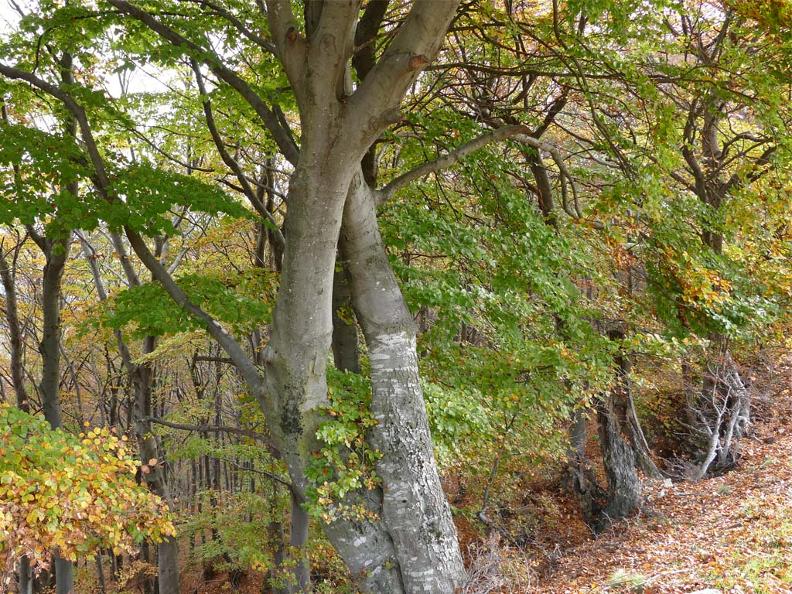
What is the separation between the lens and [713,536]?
6.36 metres

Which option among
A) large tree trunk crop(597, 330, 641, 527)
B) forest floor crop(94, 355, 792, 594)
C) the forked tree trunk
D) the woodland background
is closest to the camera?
forest floor crop(94, 355, 792, 594)

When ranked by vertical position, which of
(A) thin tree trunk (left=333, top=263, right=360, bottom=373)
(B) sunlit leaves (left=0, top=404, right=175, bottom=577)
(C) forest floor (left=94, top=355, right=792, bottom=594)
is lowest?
(C) forest floor (left=94, top=355, right=792, bottom=594)

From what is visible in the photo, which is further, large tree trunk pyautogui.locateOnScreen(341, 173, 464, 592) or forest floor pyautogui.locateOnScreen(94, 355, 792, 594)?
large tree trunk pyautogui.locateOnScreen(341, 173, 464, 592)

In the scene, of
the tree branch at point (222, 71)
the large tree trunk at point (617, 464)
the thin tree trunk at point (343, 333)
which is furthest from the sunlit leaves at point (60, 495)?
the large tree trunk at point (617, 464)

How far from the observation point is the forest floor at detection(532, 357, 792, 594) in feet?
15.3

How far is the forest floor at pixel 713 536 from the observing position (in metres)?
4.65

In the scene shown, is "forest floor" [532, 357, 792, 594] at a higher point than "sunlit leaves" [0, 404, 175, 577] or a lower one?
lower

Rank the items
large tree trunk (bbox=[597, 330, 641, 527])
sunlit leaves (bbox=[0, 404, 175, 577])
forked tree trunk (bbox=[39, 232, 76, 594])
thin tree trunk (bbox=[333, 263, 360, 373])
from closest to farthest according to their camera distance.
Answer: sunlit leaves (bbox=[0, 404, 175, 577])
thin tree trunk (bbox=[333, 263, 360, 373])
forked tree trunk (bbox=[39, 232, 76, 594])
large tree trunk (bbox=[597, 330, 641, 527])

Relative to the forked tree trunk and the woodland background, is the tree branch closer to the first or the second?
the woodland background

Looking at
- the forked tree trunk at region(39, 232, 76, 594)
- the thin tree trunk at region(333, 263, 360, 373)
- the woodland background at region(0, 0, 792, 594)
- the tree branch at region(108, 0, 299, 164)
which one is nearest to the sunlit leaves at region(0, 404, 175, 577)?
the woodland background at region(0, 0, 792, 594)

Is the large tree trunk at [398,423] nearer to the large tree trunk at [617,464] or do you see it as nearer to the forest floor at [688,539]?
the forest floor at [688,539]

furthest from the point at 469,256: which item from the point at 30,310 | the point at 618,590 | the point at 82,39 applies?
the point at 30,310

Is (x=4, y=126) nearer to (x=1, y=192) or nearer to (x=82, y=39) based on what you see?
(x=1, y=192)

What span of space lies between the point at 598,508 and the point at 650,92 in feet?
24.6
